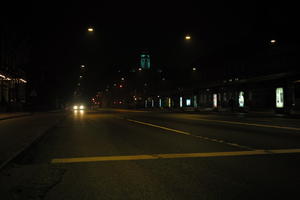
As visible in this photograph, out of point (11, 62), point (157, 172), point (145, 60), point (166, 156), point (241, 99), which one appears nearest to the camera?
point (157, 172)

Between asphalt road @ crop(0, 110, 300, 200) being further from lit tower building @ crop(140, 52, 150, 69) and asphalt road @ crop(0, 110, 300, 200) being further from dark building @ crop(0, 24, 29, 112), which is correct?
lit tower building @ crop(140, 52, 150, 69)

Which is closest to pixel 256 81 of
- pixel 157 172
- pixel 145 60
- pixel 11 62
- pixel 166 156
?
pixel 166 156

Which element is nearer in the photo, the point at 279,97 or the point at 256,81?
the point at 279,97

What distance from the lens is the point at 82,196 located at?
18.1ft

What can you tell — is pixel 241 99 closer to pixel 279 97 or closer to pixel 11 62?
pixel 279 97

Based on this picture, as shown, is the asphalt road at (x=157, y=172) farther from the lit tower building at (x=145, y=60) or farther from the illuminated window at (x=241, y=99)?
the lit tower building at (x=145, y=60)

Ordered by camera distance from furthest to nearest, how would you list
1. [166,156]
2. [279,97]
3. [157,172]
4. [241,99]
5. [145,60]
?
1. [145,60]
2. [241,99]
3. [279,97]
4. [166,156]
5. [157,172]

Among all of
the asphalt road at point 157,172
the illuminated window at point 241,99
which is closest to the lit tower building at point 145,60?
the illuminated window at point 241,99

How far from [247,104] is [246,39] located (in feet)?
61.3

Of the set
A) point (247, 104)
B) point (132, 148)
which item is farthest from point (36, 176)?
point (247, 104)

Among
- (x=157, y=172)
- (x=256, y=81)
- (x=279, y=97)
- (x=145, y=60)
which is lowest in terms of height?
(x=157, y=172)

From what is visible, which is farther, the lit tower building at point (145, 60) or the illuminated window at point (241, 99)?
the lit tower building at point (145, 60)

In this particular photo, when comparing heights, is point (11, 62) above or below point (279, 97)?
above

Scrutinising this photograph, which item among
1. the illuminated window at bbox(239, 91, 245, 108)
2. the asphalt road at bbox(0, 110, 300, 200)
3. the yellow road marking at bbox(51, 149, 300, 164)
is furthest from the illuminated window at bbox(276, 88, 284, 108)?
the yellow road marking at bbox(51, 149, 300, 164)
